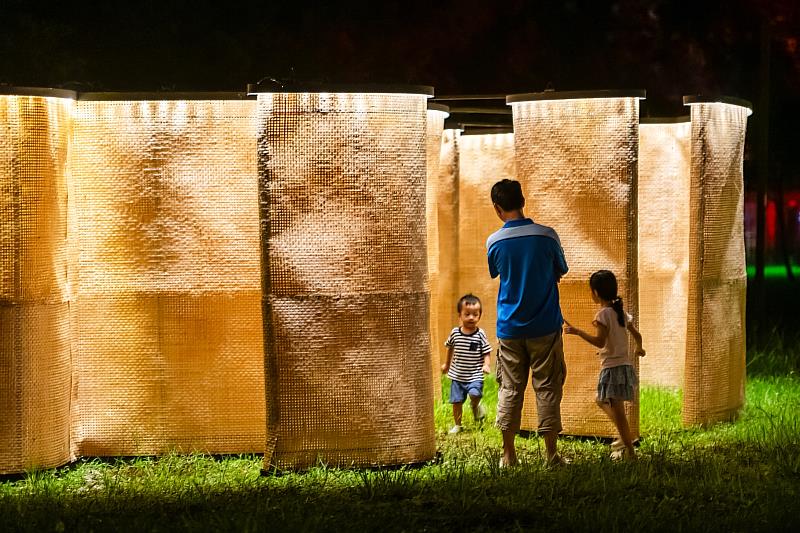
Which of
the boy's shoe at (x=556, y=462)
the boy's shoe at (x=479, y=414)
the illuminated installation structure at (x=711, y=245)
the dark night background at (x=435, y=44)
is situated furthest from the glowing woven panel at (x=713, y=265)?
the dark night background at (x=435, y=44)

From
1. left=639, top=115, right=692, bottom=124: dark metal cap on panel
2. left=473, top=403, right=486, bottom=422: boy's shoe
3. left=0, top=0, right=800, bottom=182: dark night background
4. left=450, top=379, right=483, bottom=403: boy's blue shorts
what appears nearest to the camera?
left=450, top=379, right=483, bottom=403: boy's blue shorts

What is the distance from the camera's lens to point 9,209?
7289 mm

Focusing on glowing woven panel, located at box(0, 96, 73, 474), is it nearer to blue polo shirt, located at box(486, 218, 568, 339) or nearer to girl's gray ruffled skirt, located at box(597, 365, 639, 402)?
blue polo shirt, located at box(486, 218, 568, 339)

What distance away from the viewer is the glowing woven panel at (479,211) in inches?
464

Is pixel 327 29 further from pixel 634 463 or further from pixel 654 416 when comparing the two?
pixel 634 463

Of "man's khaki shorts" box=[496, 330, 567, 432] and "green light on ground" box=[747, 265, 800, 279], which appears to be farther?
"green light on ground" box=[747, 265, 800, 279]

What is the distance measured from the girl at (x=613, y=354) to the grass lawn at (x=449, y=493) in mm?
289

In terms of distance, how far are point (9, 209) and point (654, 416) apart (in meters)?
4.98

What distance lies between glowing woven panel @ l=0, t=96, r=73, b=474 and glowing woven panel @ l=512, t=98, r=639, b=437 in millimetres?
3158

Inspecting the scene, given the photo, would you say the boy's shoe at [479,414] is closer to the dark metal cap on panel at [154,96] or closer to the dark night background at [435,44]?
the dark metal cap on panel at [154,96]

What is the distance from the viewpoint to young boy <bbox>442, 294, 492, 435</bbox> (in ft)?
29.8

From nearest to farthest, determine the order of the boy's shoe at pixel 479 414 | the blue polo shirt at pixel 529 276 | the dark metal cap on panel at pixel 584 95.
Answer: the blue polo shirt at pixel 529 276
the dark metal cap on panel at pixel 584 95
the boy's shoe at pixel 479 414

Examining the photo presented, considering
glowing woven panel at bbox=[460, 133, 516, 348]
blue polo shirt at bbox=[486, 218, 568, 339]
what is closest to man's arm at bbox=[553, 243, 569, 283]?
blue polo shirt at bbox=[486, 218, 568, 339]

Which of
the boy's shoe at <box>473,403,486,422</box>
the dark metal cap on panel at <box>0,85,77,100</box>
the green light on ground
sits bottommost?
the boy's shoe at <box>473,403,486,422</box>
